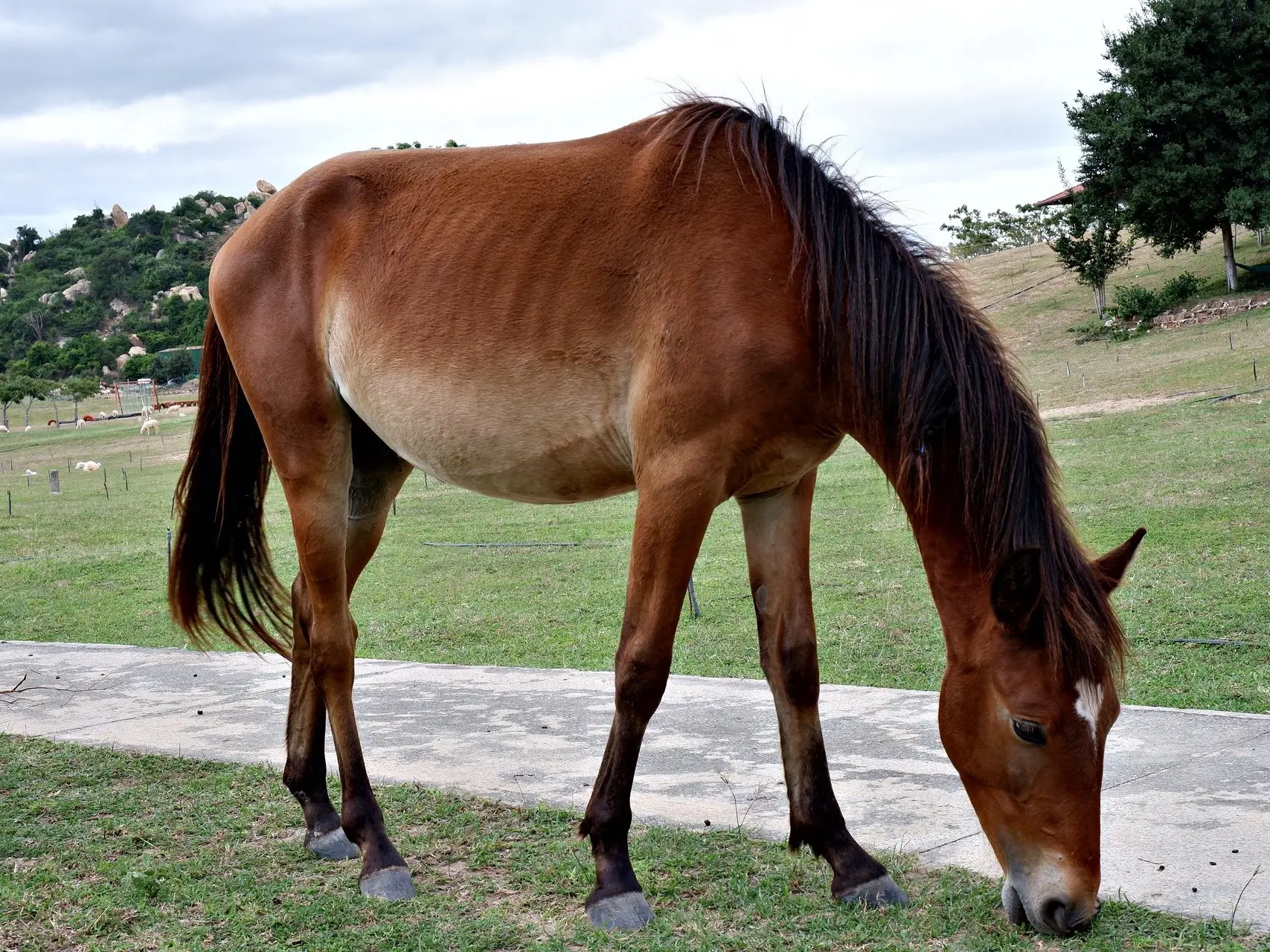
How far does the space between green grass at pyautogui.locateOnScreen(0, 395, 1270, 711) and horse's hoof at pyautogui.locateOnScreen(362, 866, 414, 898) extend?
6.42 feet

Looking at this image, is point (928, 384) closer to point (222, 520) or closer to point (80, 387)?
point (222, 520)

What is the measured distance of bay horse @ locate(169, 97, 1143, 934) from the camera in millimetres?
2764

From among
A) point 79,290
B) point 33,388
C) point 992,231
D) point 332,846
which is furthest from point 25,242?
point 332,846

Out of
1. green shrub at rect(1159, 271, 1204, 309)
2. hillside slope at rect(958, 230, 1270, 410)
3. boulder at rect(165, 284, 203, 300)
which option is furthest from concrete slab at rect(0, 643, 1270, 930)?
boulder at rect(165, 284, 203, 300)

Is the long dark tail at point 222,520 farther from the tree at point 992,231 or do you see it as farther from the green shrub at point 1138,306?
the tree at point 992,231

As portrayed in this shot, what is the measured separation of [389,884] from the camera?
346 cm

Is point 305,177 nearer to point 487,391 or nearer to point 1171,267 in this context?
point 487,391

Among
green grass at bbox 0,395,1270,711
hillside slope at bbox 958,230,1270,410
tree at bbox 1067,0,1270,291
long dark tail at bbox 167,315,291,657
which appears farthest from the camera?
tree at bbox 1067,0,1270,291

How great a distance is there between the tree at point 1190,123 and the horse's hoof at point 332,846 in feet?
105

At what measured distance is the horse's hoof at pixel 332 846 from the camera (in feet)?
12.7

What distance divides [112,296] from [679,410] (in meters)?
79.0

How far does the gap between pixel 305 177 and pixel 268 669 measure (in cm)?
365

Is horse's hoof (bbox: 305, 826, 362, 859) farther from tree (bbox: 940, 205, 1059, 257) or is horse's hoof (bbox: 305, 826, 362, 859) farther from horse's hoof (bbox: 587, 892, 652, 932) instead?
tree (bbox: 940, 205, 1059, 257)

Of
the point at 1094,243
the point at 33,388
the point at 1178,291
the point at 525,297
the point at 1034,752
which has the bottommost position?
the point at 1034,752
